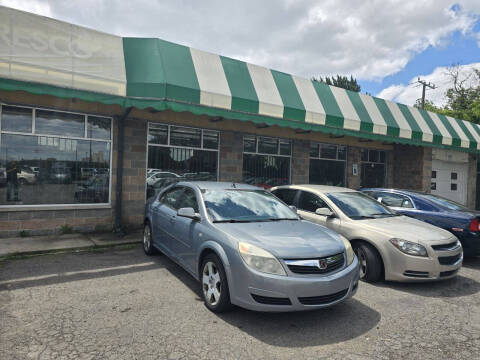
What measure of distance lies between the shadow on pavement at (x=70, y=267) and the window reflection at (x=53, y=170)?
82.8 inches

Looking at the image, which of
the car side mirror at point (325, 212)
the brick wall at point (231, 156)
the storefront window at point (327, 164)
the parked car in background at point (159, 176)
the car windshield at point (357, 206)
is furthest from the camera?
Answer: the storefront window at point (327, 164)

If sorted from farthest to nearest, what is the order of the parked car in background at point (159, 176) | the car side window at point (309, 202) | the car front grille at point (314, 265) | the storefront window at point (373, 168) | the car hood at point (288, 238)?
the storefront window at point (373, 168) → the parked car in background at point (159, 176) → the car side window at point (309, 202) → the car hood at point (288, 238) → the car front grille at point (314, 265)

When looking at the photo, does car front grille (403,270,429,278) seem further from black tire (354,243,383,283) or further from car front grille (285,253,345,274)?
car front grille (285,253,345,274)

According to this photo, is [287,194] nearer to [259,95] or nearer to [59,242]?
[259,95]

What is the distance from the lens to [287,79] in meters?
10.0

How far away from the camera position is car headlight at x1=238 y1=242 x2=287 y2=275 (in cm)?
344

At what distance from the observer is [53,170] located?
25.0ft

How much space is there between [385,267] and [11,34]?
7967 millimetres

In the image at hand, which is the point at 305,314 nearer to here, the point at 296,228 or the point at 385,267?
the point at 296,228

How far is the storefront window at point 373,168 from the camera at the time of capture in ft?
45.9

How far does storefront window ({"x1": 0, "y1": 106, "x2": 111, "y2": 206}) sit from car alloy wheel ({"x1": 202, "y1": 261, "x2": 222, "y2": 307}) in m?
5.28

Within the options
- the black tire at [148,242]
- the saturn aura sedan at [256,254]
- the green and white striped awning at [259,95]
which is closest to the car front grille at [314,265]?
the saturn aura sedan at [256,254]

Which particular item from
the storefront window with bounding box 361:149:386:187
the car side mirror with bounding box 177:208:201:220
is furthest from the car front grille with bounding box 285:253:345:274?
the storefront window with bounding box 361:149:386:187

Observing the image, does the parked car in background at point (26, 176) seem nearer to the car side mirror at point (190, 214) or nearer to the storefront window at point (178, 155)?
the storefront window at point (178, 155)
